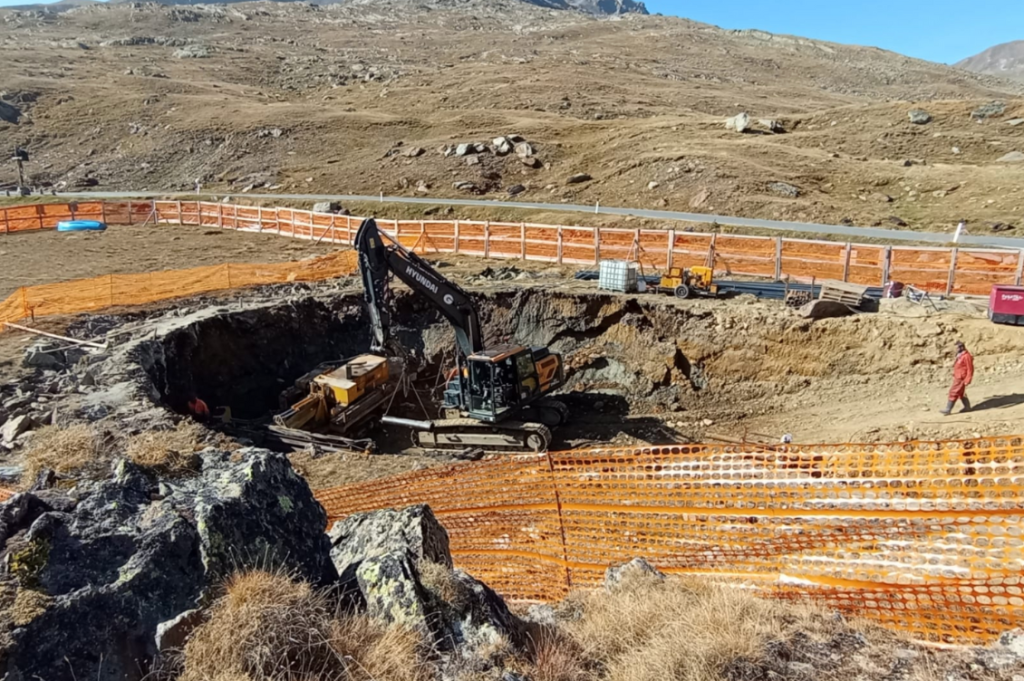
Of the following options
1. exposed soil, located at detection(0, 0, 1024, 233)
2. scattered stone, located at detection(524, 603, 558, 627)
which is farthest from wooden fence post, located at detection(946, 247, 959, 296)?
scattered stone, located at detection(524, 603, 558, 627)

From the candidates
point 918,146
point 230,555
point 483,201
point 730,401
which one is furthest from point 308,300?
point 918,146

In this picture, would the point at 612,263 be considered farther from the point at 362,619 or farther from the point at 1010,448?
the point at 362,619

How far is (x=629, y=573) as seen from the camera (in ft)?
20.7

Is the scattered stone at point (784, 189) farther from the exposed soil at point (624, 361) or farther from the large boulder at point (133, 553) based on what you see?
the large boulder at point (133, 553)

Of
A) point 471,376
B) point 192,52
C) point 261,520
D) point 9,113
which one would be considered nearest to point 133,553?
point 261,520

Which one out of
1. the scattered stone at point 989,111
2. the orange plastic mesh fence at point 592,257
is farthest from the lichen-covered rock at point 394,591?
the scattered stone at point 989,111

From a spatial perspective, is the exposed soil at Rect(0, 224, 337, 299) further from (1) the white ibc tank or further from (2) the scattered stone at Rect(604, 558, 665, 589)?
(2) the scattered stone at Rect(604, 558, 665, 589)

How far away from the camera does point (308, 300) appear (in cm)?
2214

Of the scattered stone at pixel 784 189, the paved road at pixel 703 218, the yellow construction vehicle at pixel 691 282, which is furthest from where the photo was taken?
the scattered stone at pixel 784 189

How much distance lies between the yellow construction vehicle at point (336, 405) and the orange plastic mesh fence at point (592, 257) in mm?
8435

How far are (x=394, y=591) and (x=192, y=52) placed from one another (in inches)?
4097

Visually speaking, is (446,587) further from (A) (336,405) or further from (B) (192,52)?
(B) (192,52)

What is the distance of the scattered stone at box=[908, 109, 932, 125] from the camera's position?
39.7 meters

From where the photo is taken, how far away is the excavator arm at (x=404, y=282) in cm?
1566
